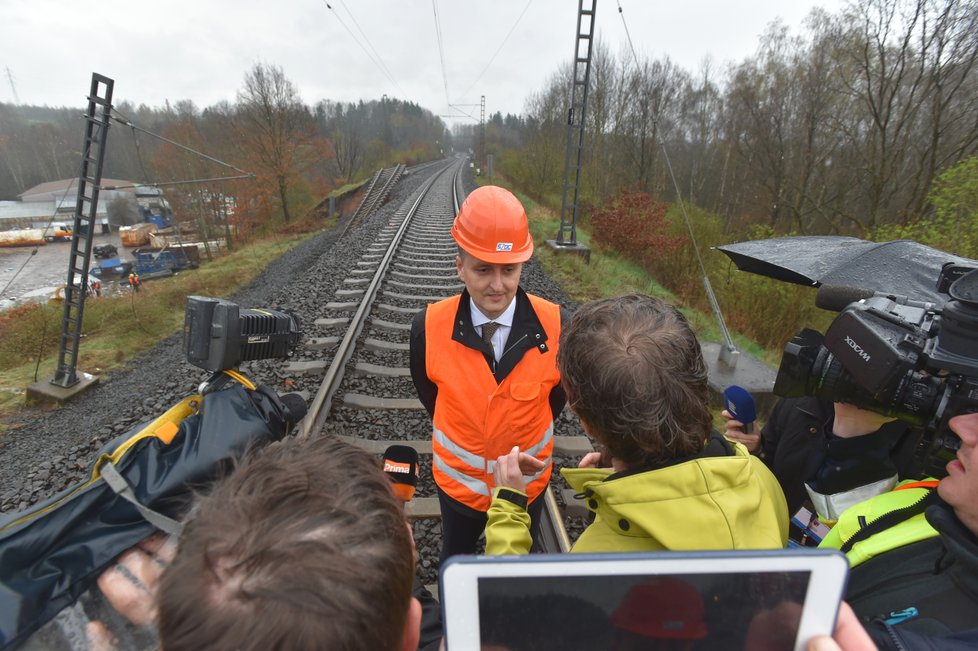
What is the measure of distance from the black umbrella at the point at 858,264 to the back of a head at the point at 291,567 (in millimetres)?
2216

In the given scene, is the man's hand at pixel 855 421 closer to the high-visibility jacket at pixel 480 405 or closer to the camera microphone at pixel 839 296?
the camera microphone at pixel 839 296

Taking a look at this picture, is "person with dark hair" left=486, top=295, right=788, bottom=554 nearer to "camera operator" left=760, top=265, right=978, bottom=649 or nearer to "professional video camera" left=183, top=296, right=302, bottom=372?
"camera operator" left=760, top=265, right=978, bottom=649

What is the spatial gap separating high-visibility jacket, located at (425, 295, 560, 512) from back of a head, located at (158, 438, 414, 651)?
1.12 metres

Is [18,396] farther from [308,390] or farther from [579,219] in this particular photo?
[579,219]

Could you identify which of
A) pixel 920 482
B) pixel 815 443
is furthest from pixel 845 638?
pixel 815 443

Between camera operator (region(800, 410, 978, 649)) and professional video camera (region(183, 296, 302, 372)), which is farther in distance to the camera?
professional video camera (region(183, 296, 302, 372))

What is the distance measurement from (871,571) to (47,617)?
1.78m

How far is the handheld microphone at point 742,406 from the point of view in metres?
1.99

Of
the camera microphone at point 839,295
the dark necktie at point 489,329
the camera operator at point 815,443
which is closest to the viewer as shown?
the camera operator at point 815,443

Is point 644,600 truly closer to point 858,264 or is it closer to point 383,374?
point 858,264

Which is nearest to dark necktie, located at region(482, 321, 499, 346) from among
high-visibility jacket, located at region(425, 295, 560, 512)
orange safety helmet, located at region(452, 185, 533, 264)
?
high-visibility jacket, located at region(425, 295, 560, 512)

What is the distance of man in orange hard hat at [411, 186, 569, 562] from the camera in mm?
1945

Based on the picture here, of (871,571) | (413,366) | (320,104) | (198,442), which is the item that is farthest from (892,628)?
(320,104)

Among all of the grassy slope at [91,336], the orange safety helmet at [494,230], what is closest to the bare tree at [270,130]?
the grassy slope at [91,336]
